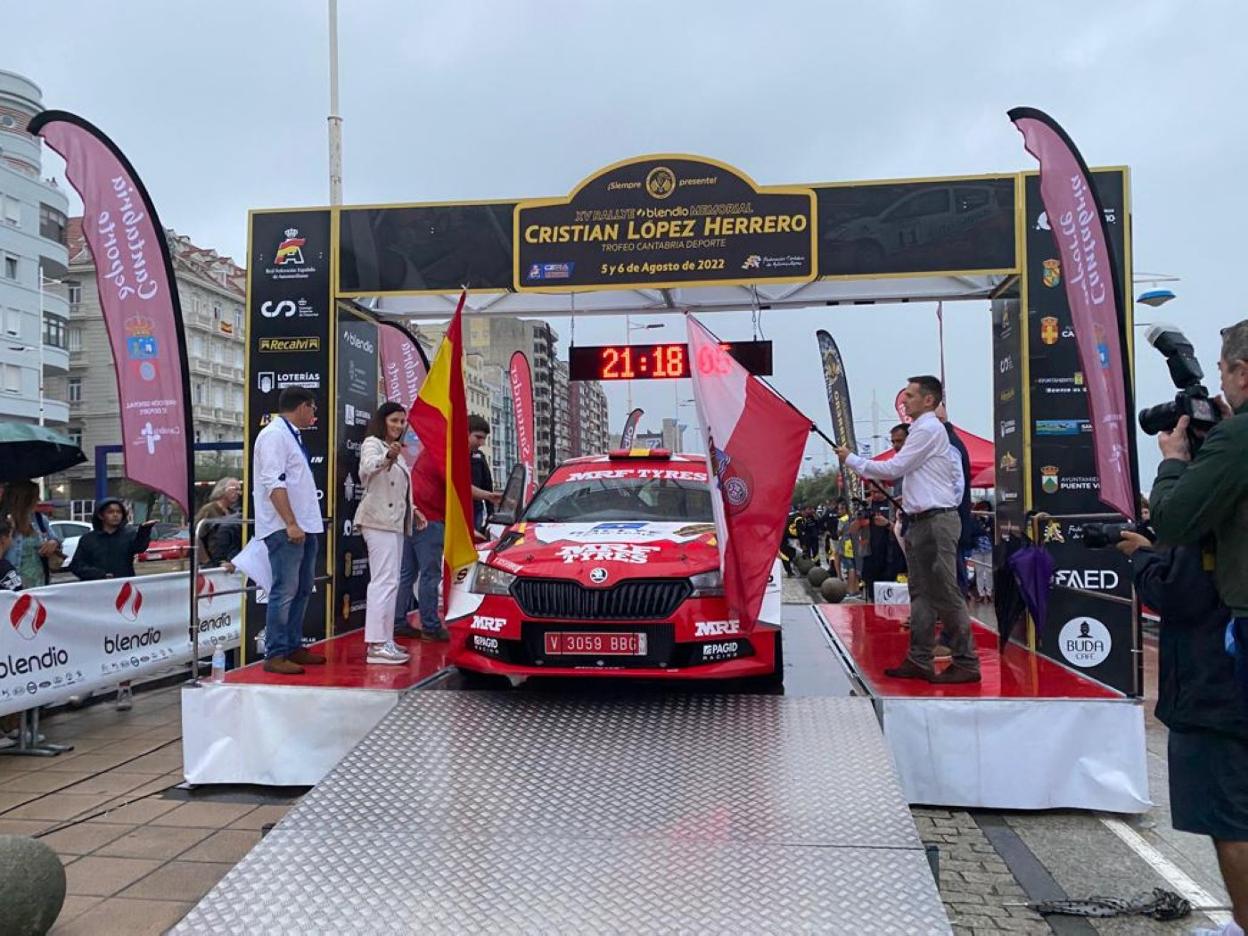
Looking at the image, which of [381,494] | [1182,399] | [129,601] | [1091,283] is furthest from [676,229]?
[129,601]

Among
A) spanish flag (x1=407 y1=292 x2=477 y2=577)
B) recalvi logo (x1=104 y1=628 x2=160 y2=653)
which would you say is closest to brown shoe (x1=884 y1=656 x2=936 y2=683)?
spanish flag (x1=407 y1=292 x2=477 y2=577)

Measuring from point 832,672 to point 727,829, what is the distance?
95.5 inches

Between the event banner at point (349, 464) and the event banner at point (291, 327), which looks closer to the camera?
the event banner at point (291, 327)

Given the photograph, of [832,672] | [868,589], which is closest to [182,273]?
[868,589]

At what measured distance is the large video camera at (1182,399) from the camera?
10.1 ft

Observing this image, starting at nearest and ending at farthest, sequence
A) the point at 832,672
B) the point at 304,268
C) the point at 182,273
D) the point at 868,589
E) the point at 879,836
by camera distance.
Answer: the point at 879,836 → the point at 832,672 → the point at 304,268 → the point at 868,589 → the point at 182,273

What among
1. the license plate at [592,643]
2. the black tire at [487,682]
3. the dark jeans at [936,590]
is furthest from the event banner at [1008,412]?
the black tire at [487,682]

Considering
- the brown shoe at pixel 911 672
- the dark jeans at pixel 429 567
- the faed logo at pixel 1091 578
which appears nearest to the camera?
the brown shoe at pixel 911 672

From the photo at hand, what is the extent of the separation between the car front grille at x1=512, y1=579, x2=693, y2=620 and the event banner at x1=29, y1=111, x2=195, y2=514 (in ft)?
9.04

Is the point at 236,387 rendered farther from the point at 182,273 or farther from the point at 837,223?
the point at 837,223

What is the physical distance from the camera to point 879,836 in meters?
3.38

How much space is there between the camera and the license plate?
458cm

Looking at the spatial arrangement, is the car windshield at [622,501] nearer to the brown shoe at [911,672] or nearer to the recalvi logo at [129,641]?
the brown shoe at [911,672]

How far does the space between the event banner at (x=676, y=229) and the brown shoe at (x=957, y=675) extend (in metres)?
3.66
